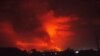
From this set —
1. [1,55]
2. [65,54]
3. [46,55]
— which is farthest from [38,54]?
[1,55]

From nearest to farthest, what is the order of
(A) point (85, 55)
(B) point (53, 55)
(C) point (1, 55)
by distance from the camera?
(C) point (1, 55) → (A) point (85, 55) → (B) point (53, 55)

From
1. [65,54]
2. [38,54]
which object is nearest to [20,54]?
[38,54]

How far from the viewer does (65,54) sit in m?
68.7

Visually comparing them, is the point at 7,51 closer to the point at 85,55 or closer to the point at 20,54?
the point at 20,54

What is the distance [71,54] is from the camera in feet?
225

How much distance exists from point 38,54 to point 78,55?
9676 millimetres

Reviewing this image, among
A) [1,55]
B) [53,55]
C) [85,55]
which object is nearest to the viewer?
[1,55]

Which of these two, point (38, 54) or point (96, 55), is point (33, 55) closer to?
point (38, 54)

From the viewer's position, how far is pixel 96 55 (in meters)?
63.8

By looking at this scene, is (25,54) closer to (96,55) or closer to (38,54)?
(38,54)

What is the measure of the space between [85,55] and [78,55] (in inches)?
65.2

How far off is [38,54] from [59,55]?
503 cm

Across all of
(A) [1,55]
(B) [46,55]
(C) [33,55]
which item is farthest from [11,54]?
(B) [46,55]

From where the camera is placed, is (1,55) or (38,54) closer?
(1,55)
